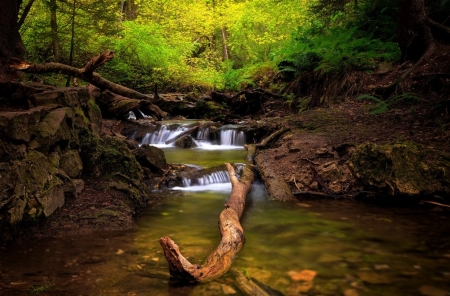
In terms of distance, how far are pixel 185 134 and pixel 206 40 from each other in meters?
17.5

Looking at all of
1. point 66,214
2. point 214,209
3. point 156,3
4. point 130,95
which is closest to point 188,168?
point 214,209

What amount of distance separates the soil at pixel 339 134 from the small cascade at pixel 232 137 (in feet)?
3.43

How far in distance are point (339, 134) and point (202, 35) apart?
20677 millimetres

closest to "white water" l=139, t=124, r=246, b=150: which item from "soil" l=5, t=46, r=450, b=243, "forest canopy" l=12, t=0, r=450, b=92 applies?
"soil" l=5, t=46, r=450, b=243

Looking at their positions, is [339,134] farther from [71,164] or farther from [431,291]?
[71,164]

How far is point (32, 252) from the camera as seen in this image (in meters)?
3.95

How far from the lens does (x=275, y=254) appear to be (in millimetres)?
4082

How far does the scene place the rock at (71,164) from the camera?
542 centimetres

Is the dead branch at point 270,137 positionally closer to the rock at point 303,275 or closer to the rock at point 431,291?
the rock at point 303,275

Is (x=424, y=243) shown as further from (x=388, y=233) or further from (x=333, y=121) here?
(x=333, y=121)

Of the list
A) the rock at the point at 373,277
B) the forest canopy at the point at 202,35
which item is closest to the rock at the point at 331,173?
the rock at the point at 373,277

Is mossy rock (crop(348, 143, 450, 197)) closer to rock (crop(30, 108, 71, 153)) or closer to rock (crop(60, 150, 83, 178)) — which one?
rock (crop(60, 150, 83, 178))

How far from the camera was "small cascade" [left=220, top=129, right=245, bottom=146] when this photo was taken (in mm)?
11970

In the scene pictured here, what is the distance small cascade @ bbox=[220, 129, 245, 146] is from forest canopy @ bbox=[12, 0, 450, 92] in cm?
369
